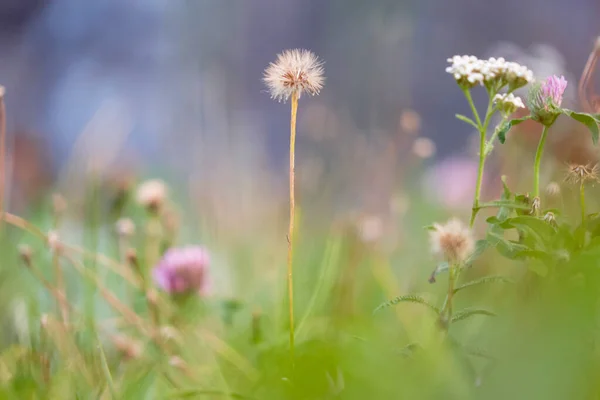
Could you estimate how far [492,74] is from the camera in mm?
377

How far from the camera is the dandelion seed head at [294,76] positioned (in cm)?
40

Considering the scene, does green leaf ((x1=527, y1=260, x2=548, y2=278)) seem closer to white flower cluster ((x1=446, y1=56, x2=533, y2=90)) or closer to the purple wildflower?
white flower cluster ((x1=446, y1=56, x2=533, y2=90))

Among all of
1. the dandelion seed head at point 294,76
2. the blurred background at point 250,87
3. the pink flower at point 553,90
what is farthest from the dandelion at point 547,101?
the blurred background at point 250,87

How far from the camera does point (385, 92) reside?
0.94 metres

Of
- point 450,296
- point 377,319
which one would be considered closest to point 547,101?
point 450,296

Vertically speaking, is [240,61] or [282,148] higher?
[240,61]

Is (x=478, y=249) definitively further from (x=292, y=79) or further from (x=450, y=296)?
(x=292, y=79)

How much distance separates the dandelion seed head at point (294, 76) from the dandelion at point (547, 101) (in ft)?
0.41

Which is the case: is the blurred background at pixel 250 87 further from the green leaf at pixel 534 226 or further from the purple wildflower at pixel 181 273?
the green leaf at pixel 534 226

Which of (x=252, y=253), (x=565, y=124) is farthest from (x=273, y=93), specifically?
(x=252, y=253)

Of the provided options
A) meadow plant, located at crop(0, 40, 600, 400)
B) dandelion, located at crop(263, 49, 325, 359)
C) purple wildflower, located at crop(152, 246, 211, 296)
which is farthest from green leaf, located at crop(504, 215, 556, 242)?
purple wildflower, located at crop(152, 246, 211, 296)

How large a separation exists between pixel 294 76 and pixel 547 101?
0.47ft

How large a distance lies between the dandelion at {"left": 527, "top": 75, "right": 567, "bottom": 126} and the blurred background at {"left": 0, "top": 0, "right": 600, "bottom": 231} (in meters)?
0.28

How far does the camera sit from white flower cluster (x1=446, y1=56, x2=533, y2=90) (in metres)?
0.38
